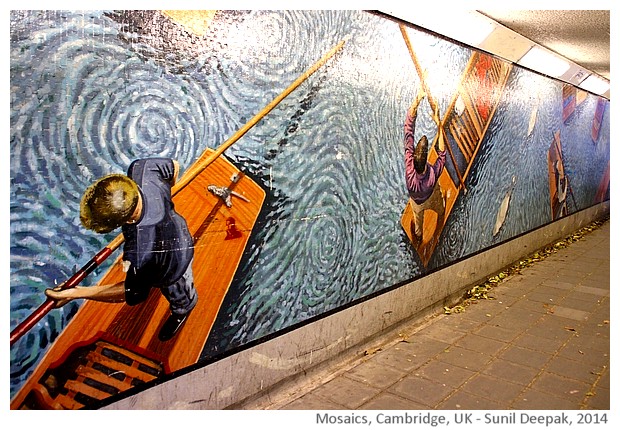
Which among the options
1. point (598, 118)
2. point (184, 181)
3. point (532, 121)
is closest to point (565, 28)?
point (532, 121)

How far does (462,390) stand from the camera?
373 centimetres

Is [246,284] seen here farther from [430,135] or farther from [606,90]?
[606,90]

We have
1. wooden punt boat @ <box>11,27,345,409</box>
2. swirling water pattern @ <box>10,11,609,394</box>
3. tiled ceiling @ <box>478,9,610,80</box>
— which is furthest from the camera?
tiled ceiling @ <box>478,9,610,80</box>

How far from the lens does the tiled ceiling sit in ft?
16.1

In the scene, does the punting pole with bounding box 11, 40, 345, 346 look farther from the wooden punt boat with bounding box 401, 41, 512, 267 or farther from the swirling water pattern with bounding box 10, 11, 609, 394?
the wooden punt boat with bounding box 401, 41, 512, 267

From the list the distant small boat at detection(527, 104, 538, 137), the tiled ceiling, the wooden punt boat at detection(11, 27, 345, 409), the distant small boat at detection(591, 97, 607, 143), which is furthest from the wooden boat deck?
the distant small boat at detection(591, 97, 607, 143)

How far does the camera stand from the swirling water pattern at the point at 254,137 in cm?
221

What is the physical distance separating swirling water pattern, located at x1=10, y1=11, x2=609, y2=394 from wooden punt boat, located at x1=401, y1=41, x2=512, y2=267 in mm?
234

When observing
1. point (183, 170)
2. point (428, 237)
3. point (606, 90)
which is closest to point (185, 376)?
point (183, 170)

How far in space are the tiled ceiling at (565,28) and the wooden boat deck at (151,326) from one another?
3932mm

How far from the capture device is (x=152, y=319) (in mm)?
2754

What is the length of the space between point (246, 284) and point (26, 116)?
5.73 feet

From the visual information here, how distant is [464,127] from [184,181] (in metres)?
4.22

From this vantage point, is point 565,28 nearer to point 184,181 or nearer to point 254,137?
point 254,137
